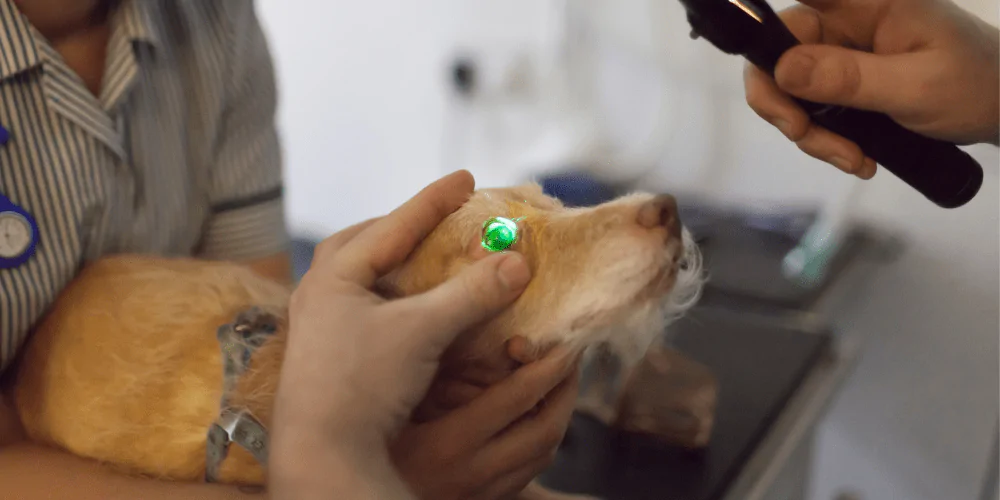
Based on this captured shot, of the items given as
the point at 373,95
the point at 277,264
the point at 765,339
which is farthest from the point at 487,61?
the point at 765,339

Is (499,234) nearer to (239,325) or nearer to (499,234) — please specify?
(499,234)

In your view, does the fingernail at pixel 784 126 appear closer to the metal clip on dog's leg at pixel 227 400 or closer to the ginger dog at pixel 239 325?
the ginger dog at pixel 239 325

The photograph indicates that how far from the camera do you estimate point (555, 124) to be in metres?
0.85

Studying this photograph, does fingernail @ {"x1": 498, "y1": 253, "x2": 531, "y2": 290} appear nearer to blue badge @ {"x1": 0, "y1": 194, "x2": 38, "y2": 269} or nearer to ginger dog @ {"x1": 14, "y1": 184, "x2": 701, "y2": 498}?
ginger dog @ {"x1": 14, "y1": 184, "x2": 701, "y2": 498}

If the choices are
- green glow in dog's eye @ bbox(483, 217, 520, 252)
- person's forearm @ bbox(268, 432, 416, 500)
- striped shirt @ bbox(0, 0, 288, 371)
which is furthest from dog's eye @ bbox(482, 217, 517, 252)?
striped shirt @ bbox(0, 0, 288, 371)

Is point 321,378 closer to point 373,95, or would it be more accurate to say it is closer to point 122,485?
point 122,485

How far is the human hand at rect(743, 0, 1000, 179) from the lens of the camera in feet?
1.35

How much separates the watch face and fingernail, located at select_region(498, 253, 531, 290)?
12.9 inches

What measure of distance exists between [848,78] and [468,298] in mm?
247

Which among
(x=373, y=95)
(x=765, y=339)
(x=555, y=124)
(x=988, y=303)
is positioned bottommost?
(x=765, y=339)

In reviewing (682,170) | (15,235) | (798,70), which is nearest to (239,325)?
(15,235)

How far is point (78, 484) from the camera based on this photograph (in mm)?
427

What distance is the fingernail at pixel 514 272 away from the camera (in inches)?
14.9

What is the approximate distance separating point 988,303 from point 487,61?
50 cm
